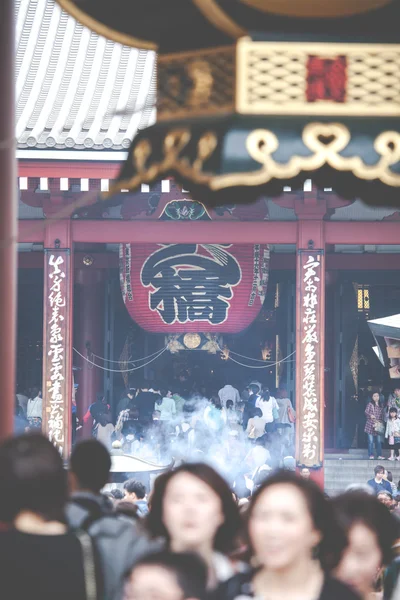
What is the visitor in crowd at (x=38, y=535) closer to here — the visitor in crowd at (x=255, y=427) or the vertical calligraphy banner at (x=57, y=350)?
the vertical calligraphy banner at (x=57, y=350)

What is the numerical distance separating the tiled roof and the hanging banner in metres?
1.92

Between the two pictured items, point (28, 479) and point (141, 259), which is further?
point (141, 259)

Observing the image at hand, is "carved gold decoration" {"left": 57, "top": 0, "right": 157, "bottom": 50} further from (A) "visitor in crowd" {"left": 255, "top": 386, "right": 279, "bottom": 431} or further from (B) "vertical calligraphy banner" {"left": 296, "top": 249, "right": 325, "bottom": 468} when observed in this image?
(A) "visitor in crowd" {"left": 255, "top": 386, "right": 279, "bottom": 431}

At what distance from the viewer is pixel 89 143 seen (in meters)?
10.6

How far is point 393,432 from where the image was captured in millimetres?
13930

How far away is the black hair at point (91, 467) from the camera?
3584 mm

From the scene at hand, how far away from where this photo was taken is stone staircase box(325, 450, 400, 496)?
1328cm

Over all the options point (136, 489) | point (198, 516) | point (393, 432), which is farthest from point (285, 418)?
point (198, 516)

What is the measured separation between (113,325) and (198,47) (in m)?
11.3

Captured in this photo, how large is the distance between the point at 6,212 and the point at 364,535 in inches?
56.7

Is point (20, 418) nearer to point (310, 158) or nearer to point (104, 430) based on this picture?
point (104, 430)

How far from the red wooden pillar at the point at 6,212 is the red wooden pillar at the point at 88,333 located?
10.9 metres

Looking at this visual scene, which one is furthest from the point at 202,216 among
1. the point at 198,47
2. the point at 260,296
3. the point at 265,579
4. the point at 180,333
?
the point at 265,579

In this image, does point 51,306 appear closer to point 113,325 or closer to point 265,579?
point 113,325
